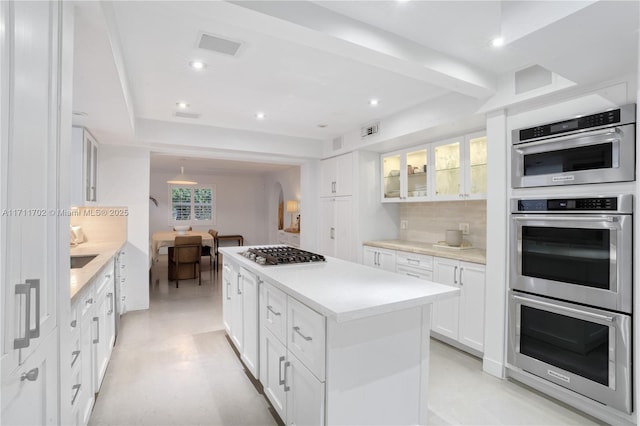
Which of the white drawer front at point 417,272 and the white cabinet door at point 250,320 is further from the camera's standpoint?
the white drawer front at point 417,272

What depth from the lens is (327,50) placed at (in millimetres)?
2029

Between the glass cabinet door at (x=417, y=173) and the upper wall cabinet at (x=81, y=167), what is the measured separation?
3.58m

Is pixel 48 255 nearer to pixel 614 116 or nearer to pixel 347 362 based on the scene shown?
pixel 347 362

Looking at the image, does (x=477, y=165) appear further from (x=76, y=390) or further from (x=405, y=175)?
(x=76, y=390)

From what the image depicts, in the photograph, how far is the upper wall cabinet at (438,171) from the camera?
10.9ft

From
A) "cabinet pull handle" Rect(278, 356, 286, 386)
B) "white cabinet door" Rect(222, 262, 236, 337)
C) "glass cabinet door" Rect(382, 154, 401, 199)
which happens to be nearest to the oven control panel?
"glass cabinet door" Rect(382, 154, 401, 199)

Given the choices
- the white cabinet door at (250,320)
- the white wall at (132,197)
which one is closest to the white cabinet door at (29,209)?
the white cabinet door at (250,320)

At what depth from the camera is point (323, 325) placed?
1.55m

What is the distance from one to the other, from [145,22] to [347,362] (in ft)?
7.37

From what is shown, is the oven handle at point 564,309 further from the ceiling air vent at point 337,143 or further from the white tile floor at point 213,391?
the ceiling air vent at point 337,143

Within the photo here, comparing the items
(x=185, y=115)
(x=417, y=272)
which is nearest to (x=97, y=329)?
(x=185, y=115)

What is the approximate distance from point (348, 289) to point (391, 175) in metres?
2.97

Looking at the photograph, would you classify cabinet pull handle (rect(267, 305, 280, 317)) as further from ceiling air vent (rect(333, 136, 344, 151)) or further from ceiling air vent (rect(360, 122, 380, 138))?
ceiling air vent (rect(333, 136, 344, 151))

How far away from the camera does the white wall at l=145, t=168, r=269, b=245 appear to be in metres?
9.23
